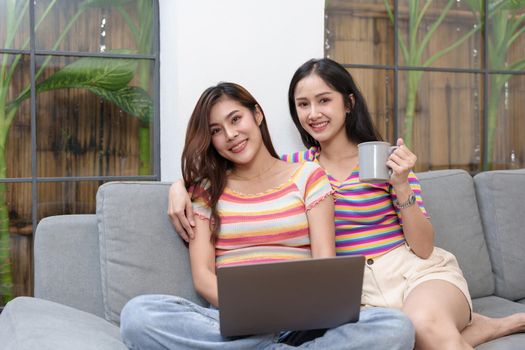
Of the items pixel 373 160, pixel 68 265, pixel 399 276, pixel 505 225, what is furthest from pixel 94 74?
pixel 505 225

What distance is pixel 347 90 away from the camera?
210 cm

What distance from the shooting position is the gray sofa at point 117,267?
60.9 inches

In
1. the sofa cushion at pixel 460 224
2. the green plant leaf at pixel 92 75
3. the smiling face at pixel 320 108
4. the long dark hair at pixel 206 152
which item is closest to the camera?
the long dark hair at pixel 206 152

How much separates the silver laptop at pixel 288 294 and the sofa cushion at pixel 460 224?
0.81 metres

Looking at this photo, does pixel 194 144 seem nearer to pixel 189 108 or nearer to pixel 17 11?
pixel 189 108

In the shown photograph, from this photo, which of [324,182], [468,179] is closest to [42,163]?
[324,182]

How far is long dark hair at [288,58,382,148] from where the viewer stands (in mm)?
2072

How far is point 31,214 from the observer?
2369 millimetres

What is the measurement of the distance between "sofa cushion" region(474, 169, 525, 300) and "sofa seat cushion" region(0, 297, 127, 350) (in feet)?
4.54

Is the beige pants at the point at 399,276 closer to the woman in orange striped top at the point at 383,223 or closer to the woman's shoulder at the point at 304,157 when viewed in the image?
the woman in orange striped top at the point at 383,223

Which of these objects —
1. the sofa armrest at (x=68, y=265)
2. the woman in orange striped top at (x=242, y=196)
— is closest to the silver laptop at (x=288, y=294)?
the woman in orange striped top at (x=242, y=196)

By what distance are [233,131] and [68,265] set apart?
615 millimetres

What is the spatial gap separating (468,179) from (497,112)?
715 millimetres

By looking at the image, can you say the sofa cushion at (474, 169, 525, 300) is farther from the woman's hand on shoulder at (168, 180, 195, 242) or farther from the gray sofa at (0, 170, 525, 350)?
the woman's hand on shoulder at (168, 180, 195, 242)
